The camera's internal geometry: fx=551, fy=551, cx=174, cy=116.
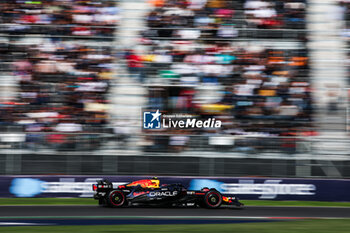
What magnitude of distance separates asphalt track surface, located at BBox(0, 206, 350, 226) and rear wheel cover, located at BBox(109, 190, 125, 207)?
7.4 inches

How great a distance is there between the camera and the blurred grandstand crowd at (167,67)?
41.3 feet

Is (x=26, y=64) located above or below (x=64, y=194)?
above

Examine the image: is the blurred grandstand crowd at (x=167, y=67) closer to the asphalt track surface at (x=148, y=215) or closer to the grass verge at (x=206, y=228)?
the asphalt track surface at (x=148, y=215)

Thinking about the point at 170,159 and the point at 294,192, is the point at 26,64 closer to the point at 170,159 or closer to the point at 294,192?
the point at 170,159

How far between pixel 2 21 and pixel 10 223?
23.1 ft

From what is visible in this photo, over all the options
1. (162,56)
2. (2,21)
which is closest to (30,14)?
(2,21)

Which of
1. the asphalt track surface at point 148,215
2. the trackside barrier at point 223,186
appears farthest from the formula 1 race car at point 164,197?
the trackside barrier at point 223,186

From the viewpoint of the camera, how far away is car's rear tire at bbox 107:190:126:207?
34.3ft

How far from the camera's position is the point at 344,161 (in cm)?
1205

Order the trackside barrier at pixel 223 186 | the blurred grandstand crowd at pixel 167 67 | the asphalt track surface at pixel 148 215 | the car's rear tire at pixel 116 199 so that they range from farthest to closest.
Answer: the blurred grandstand crowd at pixel 167 67
the trackside barrier at pixel 223 186
the car's rear tire at pixel 116 199
the asphalt track surface at pixel 148 215

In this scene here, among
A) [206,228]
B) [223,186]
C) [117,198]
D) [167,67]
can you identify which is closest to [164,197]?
[117,198]

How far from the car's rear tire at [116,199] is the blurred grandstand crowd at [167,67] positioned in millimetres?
1935

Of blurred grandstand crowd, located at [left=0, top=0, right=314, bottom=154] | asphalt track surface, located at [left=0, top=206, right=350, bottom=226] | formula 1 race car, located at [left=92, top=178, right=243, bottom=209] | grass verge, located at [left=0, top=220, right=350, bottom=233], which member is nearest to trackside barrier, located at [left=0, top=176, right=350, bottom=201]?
blurred grandstand crowd, located at [left=0, top=0, right=314, bottom=154]

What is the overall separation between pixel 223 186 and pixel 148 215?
297 cm
